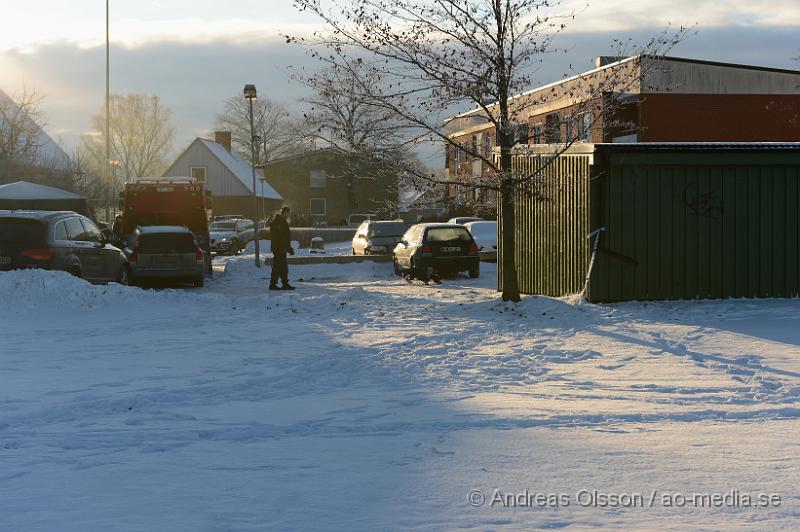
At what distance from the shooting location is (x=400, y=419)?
8.14 metres

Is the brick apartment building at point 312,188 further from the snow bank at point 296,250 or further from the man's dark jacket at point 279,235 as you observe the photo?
the man's dark jacket at point 279,235

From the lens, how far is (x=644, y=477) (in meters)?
6.27

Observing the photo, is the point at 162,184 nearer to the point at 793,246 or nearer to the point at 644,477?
the point at 793,246

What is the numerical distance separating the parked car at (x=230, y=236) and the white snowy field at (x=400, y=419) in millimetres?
29199

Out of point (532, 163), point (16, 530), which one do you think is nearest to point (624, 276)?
point (532, 163)

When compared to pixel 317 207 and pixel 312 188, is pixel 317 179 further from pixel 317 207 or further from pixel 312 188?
pixel 317 207

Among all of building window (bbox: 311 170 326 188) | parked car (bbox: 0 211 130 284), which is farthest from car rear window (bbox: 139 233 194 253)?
building window (bbox: 311 170 326 188)

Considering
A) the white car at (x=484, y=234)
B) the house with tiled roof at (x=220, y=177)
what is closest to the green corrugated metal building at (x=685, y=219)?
the white car at (x=484, y=234)

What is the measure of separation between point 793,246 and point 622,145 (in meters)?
3.77

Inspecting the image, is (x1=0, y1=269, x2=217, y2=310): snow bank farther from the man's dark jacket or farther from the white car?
the white car

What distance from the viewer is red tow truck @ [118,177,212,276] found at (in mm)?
27297

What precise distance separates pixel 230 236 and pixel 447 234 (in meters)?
22.7

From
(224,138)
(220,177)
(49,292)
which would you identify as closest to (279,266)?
(49,292)

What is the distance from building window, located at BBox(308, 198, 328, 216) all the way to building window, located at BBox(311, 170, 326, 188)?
1290mm
